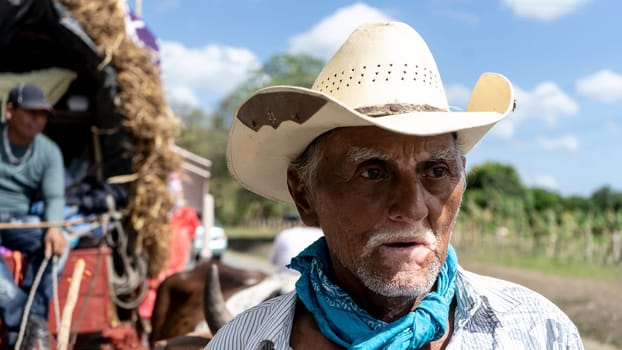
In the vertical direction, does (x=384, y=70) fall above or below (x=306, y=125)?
above

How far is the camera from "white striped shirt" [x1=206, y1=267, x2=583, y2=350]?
1.53 m

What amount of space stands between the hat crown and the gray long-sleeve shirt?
126 inches

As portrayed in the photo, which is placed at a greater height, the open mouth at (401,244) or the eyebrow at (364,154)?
the eyebrow at (364,154)

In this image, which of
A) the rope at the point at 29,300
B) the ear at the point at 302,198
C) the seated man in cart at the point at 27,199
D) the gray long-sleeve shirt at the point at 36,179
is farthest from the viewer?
the gray long-sleeve shirt at the point at 36,179

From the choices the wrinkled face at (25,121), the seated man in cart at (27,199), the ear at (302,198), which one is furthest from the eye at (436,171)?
the wrinkled face at (25,121)

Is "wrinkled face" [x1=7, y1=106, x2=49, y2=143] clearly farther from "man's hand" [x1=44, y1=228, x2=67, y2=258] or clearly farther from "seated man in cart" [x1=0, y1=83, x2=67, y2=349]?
"man's hand" [x1=44, y1=228, x2=67, y2=258]

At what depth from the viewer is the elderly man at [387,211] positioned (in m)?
1.53

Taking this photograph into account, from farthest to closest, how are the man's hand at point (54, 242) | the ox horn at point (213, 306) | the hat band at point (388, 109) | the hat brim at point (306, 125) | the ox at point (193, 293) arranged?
1. the man's hand at point (54, 242)
2. the ox at point (193, 293)
3. the ox horn at point (213, 306)
4. the hat band at point (388, 109)
5. the hat brim at point (306, 125)

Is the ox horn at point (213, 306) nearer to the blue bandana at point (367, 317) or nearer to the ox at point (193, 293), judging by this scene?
the ox at point (193, 293)

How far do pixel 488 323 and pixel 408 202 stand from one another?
35cm

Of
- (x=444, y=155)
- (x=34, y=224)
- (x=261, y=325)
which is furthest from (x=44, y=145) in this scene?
(x=444, y=155)

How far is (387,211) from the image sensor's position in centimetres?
154

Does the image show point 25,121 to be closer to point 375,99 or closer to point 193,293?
point 193,293

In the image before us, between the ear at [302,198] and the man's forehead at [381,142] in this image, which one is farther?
the ear at [302,198]
